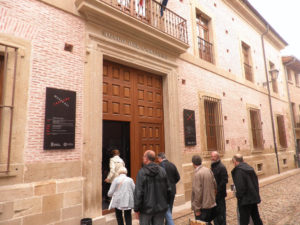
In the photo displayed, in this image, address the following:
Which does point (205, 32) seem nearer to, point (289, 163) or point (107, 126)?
point (107, 126)

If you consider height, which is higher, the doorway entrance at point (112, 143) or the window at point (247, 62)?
the window at point (247, 62)

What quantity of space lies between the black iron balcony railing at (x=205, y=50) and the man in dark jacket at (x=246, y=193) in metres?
6.42

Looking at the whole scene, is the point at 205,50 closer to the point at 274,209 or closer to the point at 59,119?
the point at 274,209

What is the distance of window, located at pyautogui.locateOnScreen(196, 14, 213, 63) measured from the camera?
9.57 m

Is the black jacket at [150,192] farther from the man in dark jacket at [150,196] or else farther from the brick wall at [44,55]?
the brick wall at [44,55]

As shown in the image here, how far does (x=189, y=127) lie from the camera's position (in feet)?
25.6

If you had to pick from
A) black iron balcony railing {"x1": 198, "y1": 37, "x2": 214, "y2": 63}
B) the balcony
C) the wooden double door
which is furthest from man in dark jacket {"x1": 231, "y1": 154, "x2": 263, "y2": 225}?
black iron balcony railing {"x1": 198, "y1": 37, "x2": 214, "y2": 63}

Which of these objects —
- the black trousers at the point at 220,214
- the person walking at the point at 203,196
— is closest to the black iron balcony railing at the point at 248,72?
the black trousers at the point at 220,214

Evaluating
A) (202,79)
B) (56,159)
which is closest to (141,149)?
(56,159)

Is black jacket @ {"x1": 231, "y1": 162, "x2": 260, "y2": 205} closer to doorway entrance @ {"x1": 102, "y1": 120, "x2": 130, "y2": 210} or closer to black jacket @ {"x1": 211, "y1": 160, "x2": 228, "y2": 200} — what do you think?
black jacket @ {"x1": 211, "y1": 160, "x2": 228, "y2": 200}

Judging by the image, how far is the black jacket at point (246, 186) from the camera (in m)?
3.83

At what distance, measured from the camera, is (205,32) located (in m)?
10.2

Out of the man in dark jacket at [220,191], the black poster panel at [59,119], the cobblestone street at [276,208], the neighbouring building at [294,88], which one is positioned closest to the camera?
the man in dark jacket at [220,191]

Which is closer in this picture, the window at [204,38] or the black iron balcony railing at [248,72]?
the window at [204,38]
